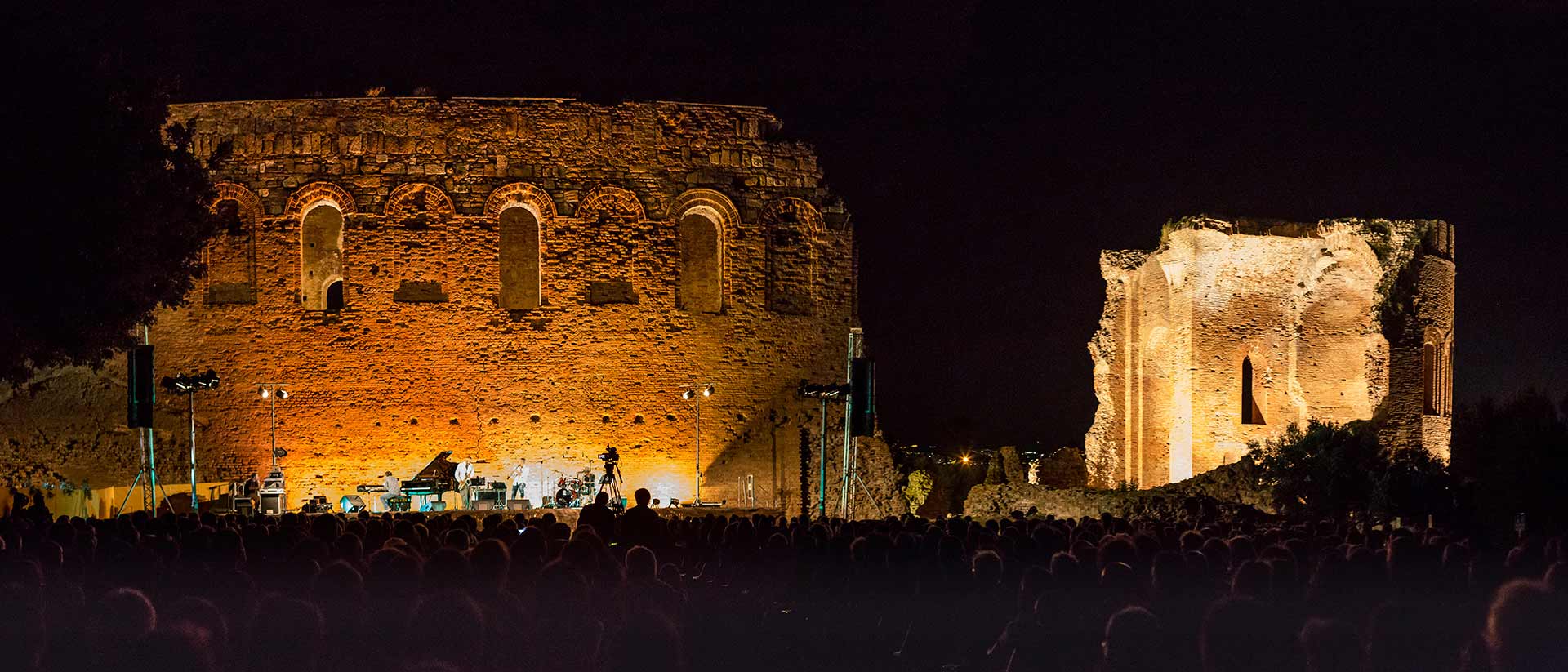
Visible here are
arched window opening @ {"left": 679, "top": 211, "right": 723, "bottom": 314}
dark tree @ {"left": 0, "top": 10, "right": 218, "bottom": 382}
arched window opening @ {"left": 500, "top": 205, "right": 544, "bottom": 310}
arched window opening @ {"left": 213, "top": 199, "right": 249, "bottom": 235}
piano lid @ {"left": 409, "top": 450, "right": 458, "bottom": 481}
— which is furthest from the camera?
arched window opening @ {"left": 500, "top": 205, "right": 544, "bottom": 310}

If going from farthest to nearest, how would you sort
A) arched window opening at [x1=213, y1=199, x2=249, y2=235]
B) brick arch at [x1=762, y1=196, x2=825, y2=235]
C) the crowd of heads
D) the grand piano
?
brick arch at [x1=762, y1=196, x2=825, y2=235], the grand piano, arched window opening at [x1=213, y1=199, x2=249, y2=235], the crowd of heads

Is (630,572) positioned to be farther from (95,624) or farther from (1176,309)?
(1176,309)

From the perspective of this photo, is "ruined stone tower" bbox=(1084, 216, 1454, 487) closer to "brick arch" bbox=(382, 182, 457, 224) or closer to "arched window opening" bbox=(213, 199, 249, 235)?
"brick arch" bbox=(382, 182, 457, 224)

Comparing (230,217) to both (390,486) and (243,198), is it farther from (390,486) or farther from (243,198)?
(390,486)

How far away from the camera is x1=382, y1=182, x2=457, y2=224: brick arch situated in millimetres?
25781

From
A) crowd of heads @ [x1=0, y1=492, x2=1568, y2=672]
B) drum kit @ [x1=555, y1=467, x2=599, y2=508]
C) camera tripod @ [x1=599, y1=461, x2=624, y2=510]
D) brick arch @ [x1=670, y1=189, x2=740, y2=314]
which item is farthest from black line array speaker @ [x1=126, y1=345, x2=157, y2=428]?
brick arch @ [x1=670, y1=189, x2=740, y2=314]

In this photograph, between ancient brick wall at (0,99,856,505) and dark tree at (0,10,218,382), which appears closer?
dark tree at (0,10,218,382)

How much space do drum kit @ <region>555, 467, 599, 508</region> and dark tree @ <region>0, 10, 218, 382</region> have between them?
708cm

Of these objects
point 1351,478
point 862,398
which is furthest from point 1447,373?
point 862,398

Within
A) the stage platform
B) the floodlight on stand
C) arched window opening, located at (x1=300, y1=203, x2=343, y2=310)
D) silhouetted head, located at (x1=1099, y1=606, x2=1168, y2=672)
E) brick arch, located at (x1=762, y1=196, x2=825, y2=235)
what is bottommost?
the stage platform

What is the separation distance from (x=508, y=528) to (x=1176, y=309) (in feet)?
67.9

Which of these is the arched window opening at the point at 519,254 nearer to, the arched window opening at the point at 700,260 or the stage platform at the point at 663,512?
the arched window opening at the point at 700,260

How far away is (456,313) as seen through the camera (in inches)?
1017

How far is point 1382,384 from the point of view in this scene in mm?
28562
